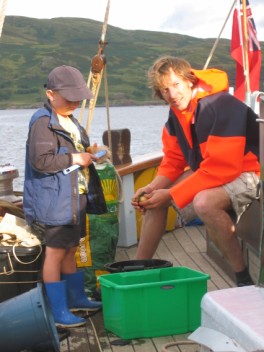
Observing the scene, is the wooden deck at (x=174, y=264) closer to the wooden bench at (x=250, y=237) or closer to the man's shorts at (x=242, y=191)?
the wooden bench at (x=250, y=237)

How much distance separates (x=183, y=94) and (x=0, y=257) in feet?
4.52

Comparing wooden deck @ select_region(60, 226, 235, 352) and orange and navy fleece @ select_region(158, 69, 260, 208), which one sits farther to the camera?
orange and navy fleece @ select_region(158, 69, 260, 208)

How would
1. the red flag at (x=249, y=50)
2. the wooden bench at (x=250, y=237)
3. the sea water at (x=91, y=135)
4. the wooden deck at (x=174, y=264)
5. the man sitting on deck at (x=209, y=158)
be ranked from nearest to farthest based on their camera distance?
the wooden deck at (x=174, y=264)
the man sitting on deck at (x=209, y=158)
the wooden bench at (x=250, y=237)
the red flag at (x=249, y=50)
the sea water at (x=91, y=135)

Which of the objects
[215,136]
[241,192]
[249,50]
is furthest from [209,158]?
[249,50]

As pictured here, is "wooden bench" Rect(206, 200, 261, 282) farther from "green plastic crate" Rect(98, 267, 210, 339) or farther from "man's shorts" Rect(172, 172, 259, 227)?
"green plastic crate" Rect(98, 267, 210, 339)

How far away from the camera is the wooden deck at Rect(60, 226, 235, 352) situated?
3.69 metres

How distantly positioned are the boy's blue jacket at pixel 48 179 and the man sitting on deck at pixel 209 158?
1.93 feet

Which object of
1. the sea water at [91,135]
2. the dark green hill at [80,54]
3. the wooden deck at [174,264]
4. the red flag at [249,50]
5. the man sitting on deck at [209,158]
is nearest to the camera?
the wooden deck at [174,264]

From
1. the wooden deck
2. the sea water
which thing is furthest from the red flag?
the wooden deck

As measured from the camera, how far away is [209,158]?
4.14 meters

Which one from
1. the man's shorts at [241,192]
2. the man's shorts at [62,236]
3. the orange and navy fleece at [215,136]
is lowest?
the man's shorts at [62,236]

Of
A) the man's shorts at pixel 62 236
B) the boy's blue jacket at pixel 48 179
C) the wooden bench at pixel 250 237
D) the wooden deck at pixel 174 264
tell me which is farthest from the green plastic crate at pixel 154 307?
the wooden bench at pixel 250 237

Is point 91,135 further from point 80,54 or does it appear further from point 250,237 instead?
point 80,54

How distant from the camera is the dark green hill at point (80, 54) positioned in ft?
169
